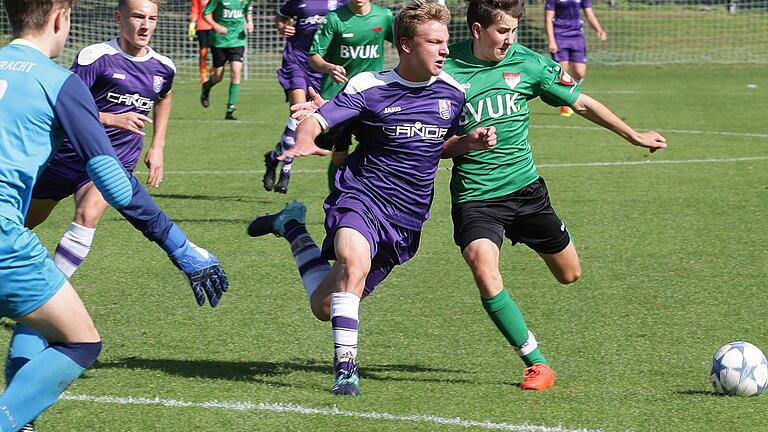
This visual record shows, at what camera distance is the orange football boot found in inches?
225

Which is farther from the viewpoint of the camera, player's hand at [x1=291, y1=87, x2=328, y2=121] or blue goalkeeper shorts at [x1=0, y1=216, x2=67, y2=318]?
player's hand at [x1=291, y1=87, x2=328, y2=121]

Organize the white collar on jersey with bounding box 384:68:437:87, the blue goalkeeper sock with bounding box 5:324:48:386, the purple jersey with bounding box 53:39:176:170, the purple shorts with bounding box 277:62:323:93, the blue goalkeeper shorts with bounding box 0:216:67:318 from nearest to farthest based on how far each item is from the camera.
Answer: the blue goalkeeper shorts with bounding box 0:216:67:318, the blue goalkeeper sock with bounding box 5:324:48:386, the white collar on jersey with bounding box 384:68:437:87, the purple jersey with bounding box 53:39:176:170, the purple shorts with bounding box 277:62:323:93

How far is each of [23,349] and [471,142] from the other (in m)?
2.31

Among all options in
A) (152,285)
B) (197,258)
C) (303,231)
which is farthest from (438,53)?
(152,285)

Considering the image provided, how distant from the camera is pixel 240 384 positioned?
5789 millimetres

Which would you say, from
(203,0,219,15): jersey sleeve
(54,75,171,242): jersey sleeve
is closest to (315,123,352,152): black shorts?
(54,75,171,242): jersey sleeve

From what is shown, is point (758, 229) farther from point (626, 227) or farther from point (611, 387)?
point (611, 387)

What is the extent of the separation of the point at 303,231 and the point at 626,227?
4401mm

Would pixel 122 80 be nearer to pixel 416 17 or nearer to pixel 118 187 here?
pixel 416 17

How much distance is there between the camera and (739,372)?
18.3 feet

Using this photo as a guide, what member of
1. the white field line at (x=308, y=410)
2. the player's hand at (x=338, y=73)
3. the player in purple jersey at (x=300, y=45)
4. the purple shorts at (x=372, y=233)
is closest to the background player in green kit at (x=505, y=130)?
the purple shorts at (x=372, y=233)

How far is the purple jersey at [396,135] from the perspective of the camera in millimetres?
5832

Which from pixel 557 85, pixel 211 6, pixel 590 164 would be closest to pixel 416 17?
pixel 557 85

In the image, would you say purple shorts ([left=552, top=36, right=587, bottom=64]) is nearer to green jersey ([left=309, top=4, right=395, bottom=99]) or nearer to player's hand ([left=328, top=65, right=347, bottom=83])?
green jersey ([left=309, top=4, right=395, bottom=99])
